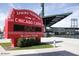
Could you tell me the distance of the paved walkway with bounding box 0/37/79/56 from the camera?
13.1 m

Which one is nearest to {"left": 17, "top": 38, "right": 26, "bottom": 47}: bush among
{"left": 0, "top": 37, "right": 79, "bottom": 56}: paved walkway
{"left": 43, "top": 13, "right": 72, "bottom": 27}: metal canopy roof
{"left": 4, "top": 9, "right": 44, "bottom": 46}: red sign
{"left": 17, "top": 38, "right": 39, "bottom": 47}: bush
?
{"left": 17, "top": 38, "right": 39, "bottom": 47}: bush

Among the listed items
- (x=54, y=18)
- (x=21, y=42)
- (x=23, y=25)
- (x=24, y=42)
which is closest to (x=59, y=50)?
(x=54, y=18)

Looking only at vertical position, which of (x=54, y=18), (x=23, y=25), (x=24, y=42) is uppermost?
(x=54, y=18)

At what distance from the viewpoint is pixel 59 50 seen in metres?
13.6

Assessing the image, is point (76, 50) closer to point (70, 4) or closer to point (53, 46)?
point (53, 46)

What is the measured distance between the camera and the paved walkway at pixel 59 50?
13.1 metres

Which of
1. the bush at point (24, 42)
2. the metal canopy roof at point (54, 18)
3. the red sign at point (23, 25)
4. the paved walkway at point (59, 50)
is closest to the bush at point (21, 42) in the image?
the bush at point (24, 42)

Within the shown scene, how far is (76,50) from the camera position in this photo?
13594 mm

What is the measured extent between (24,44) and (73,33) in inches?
89.4

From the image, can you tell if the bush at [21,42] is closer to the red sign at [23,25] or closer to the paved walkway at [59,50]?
the red sign at [23,25]

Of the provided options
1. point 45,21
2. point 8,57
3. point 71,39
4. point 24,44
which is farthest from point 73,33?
point 8,57

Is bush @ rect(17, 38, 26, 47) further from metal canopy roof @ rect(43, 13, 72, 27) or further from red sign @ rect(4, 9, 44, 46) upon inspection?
metal canopy roof @ rect(43, 13, 72, 27)

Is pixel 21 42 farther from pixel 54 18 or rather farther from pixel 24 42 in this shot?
pixel 54 18

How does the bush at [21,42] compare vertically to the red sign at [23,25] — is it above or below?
below
